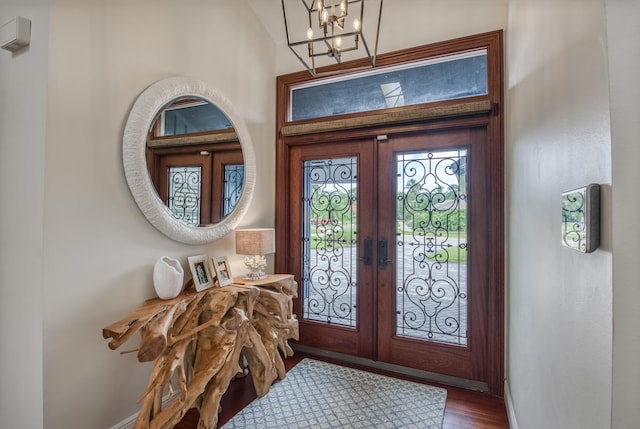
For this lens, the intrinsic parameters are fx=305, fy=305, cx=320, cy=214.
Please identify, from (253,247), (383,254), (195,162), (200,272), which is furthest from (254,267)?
(383,254)

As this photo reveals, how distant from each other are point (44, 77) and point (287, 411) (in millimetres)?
2497

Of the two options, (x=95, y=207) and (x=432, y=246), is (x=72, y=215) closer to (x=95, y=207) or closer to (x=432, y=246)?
(x=95, y=207)

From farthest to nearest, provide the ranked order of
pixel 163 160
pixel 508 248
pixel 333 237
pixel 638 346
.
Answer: pixel 333 237
pixel 508 248
pixel 163 160
pixel 638 346

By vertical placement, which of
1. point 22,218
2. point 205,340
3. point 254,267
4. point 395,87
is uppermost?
point 395,87

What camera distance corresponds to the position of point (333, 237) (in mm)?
3057

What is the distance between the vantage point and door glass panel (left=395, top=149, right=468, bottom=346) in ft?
8.54

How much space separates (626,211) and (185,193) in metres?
2.30

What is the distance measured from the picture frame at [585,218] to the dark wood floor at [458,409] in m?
1.91

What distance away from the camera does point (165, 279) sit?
196 cm

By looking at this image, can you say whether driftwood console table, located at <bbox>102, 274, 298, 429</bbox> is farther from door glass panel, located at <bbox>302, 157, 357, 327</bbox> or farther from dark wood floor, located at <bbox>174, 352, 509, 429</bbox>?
door glass panel, located at <bbox>302, 157, 357, 327</bbox>

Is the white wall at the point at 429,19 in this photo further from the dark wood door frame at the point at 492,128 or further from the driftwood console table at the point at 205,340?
the driftwood console table at the point at 205,340

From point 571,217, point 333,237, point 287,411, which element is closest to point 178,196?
point 333,237

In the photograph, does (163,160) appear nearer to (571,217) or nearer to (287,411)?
(287,411)

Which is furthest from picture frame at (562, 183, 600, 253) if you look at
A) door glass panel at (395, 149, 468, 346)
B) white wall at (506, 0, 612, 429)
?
door glass panel at (395, 149, 468, 346)
